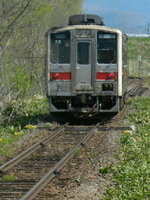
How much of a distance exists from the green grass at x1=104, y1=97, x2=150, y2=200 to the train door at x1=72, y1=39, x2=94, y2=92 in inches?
89.7

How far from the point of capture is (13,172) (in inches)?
404

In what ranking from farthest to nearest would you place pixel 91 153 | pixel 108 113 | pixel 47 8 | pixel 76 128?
pixel 47 8
pixel 108 113
pixel 76 128
pixel 91 153

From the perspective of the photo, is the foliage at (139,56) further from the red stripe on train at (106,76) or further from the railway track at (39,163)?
the railway track at (39,163)

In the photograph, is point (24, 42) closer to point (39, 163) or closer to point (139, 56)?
point (39, 163)

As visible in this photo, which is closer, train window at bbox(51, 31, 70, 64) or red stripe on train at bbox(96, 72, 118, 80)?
red stripe on train at bbox(96, 72, 118, 80)

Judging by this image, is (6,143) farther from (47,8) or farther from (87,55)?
(47,8)

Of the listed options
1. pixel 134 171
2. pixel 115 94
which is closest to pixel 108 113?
pixel 115 94

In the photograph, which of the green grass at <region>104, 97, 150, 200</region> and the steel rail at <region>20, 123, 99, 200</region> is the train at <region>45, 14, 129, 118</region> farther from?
the steel rail at <region>20, 123, 99, 200</region>

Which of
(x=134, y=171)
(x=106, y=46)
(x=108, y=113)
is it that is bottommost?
(x=108, y=113)

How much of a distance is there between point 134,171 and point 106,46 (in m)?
8.22

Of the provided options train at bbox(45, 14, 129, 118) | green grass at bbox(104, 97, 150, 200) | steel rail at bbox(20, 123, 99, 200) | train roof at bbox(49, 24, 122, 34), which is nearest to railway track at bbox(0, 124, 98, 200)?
steel rail at bbox(20, 123, 99, 200)

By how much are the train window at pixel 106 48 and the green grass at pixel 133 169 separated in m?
2.47

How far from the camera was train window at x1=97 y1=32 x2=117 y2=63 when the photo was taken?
56.4ft

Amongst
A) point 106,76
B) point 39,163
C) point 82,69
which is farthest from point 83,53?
point 39,163
